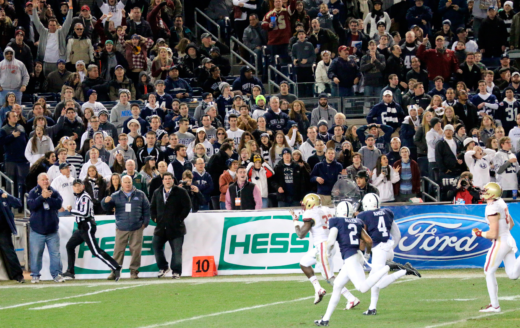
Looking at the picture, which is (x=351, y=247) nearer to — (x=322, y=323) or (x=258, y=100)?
(x=322, y=323)

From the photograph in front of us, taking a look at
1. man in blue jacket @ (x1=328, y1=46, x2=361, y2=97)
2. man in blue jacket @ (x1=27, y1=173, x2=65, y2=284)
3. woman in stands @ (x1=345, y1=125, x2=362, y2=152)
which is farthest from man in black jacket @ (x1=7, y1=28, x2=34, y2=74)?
woman in stands @ (x1=345, y1=125, x2=362, y2=152)

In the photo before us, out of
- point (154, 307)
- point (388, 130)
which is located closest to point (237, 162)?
point (388, 130)

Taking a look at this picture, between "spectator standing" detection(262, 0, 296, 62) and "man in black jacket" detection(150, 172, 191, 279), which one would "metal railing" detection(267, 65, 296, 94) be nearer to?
"spectator standing" detection(262, 0, 296, 62)

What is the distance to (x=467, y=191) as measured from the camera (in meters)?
15.7

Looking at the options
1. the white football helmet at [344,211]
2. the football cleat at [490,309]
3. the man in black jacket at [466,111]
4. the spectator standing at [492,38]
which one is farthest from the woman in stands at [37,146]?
the spectator standing at [492,38]

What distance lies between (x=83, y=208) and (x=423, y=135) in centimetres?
731

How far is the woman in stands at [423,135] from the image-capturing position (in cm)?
1803

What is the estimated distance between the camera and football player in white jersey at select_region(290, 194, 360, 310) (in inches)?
444

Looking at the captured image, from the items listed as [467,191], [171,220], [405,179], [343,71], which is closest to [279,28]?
[343,71]

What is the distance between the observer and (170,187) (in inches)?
601

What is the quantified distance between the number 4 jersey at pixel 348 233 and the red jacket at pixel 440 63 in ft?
35.9

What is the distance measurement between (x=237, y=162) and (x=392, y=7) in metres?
10.3

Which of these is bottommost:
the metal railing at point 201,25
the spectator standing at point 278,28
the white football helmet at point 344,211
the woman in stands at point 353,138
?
the white football helmet at point 344,211

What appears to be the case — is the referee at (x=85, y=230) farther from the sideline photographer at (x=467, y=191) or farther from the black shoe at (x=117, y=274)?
the sideline photographer at (x=467, y=191)
